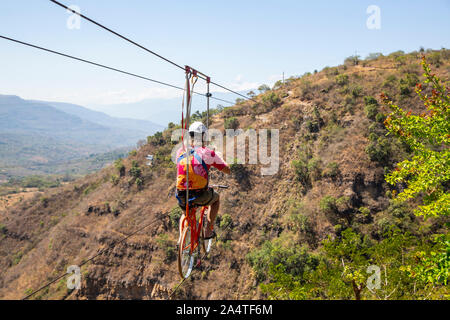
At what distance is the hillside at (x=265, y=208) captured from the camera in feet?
64.1

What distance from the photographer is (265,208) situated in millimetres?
23391

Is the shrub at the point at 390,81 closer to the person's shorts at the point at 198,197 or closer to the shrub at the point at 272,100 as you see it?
the shrub at the point at 272,100

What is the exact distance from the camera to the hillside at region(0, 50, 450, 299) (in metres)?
19.5

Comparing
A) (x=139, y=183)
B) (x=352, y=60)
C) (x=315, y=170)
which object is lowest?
(x=139, y=183)

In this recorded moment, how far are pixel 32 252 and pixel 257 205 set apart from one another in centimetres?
2600

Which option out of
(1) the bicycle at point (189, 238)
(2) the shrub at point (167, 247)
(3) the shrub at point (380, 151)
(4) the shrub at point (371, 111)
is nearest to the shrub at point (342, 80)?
(4) the shrub at point (371, 111)

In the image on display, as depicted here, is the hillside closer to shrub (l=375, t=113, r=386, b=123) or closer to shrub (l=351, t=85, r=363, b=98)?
shrub (l=375, t=113, r=386, b=123)

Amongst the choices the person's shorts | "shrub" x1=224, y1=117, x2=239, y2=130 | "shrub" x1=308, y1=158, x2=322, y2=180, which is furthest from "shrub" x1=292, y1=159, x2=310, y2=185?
the person's shorts

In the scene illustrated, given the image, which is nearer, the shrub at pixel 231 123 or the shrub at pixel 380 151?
the shrub at pixel 380 151

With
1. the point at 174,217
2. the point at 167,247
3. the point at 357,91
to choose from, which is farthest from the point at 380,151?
the point at 167,247

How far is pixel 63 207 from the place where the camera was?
37.2 meters

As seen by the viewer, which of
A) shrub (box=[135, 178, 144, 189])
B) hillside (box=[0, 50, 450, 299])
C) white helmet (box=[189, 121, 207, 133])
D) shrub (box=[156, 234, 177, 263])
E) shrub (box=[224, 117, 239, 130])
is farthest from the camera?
shrub (box=[224, 117, 239, 130])

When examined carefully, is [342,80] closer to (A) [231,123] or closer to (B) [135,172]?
(A) [231,123]
